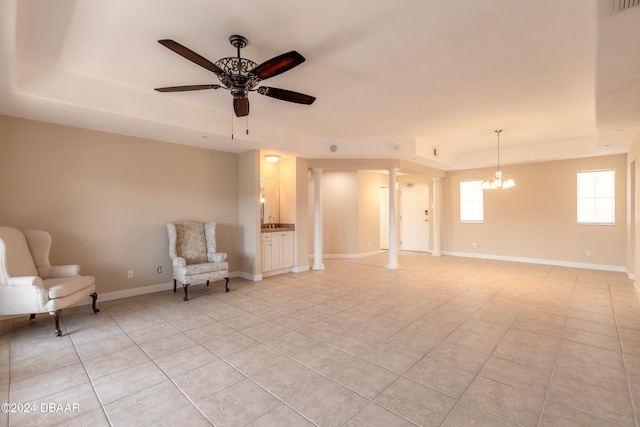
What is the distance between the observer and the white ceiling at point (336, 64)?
2150 millimetres

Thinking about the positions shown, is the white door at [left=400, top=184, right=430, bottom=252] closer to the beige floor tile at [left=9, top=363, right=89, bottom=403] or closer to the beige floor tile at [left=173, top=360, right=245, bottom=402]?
the beige floor tile at [left=173, top=360, right=245, bottom=402]

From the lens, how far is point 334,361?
8.01 ft

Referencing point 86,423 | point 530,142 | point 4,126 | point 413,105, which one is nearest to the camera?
point 86,423

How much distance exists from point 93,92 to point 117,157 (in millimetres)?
1261

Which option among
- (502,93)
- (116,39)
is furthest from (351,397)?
(502,93)

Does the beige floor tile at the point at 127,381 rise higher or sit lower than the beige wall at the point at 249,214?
lower

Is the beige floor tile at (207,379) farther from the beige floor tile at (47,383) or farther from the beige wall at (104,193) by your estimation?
the beige wall at (104,193)

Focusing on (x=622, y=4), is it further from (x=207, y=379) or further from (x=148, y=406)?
(x=148, y=406)

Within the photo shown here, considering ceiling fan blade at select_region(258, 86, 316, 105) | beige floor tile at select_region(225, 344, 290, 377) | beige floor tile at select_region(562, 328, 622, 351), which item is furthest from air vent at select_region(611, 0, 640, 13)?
beige floor tile at select_region(225, 344, 290, 377)

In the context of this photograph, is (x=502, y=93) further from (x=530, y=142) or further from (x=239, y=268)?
(x=239, y=268)

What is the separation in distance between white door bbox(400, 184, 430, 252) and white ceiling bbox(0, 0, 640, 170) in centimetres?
408

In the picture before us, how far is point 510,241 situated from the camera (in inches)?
283

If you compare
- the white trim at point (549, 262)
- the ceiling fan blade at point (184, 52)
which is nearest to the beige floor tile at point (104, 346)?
the ceiling fan blade at point (184, 52)

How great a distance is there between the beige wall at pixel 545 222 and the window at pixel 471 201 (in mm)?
189
